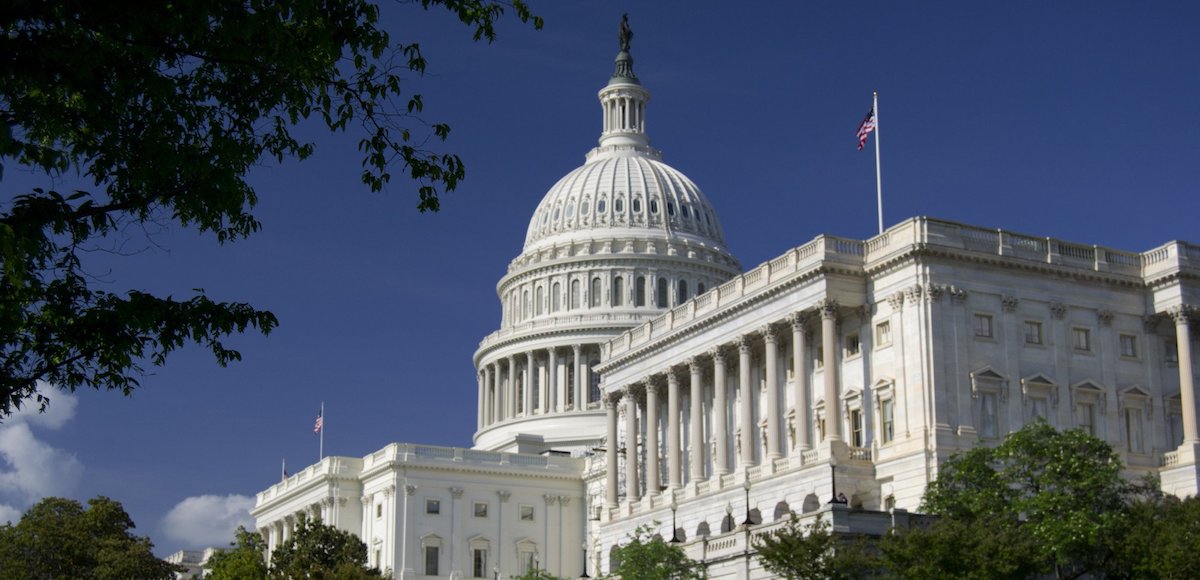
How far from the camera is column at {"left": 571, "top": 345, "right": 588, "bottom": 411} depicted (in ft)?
518

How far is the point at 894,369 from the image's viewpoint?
8462 centimetres

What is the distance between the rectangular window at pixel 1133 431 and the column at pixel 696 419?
2484 centimetres

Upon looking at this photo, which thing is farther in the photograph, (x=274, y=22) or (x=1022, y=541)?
(x=1022, y=541)

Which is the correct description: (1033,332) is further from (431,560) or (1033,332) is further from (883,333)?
(431,560)

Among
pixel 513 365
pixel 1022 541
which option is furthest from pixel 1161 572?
pixel 513 365

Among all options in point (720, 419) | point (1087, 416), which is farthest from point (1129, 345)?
point (720, 419)

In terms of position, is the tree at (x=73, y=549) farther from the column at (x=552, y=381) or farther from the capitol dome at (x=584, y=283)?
the column at (x=552, y=381)

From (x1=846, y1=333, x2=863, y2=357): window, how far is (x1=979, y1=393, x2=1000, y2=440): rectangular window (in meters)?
7.67

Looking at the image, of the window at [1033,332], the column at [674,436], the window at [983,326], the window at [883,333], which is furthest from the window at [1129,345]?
the column at [674,436]

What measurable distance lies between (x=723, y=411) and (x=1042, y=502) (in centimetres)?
3436

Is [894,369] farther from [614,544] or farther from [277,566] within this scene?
[277,566]

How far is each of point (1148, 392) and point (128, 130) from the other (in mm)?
72197

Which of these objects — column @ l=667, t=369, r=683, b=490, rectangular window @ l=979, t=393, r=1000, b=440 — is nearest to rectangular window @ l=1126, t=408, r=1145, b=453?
rectangular window @ l=979, t=393, r=1000, b=440

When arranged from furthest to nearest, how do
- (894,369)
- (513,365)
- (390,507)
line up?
(513,365)
(390,507)
(894,369)
